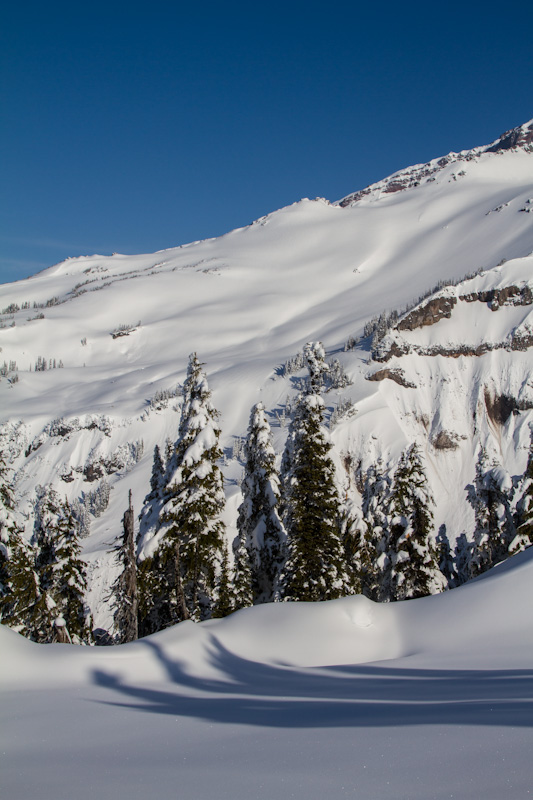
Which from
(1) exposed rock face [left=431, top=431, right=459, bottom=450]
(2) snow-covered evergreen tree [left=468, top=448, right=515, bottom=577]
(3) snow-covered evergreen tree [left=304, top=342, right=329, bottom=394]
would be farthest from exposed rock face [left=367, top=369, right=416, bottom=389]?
(3) snow-covered evergreen tree [left=304, top=342, right=329, bottom=394]

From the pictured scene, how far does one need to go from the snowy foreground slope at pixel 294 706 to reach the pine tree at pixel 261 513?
13.2 m

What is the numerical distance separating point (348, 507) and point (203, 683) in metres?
22.0

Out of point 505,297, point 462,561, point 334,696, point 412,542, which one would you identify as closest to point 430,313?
point 505,297

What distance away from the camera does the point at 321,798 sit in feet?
8.31

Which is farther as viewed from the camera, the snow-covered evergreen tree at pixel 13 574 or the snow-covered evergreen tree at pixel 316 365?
the snow-covered evergreen tree at pixel 316 365

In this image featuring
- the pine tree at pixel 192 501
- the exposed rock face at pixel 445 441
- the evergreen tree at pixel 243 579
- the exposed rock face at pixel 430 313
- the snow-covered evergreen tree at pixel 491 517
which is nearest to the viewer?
the pine tree at pixel 192 501

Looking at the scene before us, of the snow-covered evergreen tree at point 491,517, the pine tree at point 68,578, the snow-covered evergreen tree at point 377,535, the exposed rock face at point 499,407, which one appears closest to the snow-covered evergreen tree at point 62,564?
the pine tree at point 68,578

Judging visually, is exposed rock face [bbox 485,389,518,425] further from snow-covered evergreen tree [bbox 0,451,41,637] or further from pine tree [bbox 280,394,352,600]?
snow-covered evergreen tree [bbox 0,451,41,637]

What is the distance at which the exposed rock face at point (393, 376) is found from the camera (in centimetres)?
12562

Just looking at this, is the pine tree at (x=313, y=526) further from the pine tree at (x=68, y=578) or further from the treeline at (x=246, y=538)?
the pine tree at (x=68, y=578)

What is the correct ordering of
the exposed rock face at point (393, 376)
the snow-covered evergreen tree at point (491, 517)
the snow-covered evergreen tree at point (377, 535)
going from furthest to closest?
1. the exposed rock face at point (393, 376)
2. the snow-covered evergreen tree at point (491, 517)
3. the snow-covered evergreen tree at point (377, 535)

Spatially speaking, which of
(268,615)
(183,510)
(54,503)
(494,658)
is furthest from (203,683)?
(54,503)

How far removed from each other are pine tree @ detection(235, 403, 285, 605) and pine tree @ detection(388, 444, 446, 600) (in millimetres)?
5407

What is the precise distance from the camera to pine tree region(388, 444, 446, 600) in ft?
75.8
